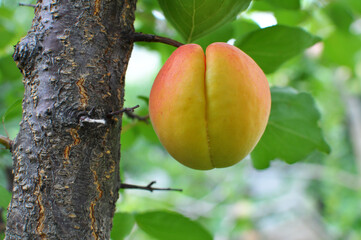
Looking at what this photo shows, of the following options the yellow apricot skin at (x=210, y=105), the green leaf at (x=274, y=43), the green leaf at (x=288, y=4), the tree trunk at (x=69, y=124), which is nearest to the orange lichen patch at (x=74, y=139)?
the tree trunk at (x=69, y=124)

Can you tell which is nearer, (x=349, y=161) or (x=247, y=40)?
(x=247, y=40)

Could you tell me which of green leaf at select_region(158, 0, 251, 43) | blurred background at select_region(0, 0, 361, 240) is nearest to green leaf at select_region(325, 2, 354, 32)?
blurred background at select_region(0, 0, 361, 240)

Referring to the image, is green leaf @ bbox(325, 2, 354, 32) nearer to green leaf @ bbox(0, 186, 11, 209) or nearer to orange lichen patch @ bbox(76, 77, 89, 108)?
orange lichen patch @ bbox(76, 77, 89, 108)

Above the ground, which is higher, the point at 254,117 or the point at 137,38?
the point at 137,38

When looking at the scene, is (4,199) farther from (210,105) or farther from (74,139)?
(210,105)

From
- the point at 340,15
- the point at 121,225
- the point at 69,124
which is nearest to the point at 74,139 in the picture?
the point at 69,124

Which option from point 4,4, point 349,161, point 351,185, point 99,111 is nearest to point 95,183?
point 99,111

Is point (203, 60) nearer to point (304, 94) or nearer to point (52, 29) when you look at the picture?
point (52, 29)

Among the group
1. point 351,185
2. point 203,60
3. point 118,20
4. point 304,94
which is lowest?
point 351,185
